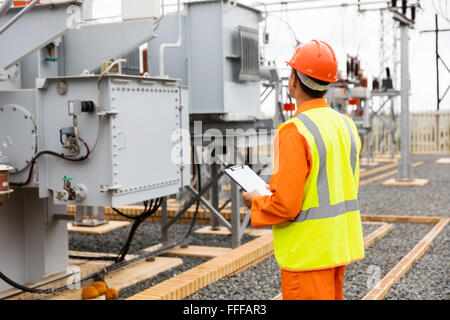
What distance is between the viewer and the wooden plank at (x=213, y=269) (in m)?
5.35

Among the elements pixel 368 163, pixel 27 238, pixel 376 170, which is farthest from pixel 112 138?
pixel 368 163

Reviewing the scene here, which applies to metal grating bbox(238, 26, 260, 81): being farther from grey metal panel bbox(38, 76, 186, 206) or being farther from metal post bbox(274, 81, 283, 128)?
grey metal panel bbox(38, 76, 186, 206)

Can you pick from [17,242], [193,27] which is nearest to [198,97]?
[193,27]

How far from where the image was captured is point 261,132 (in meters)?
7.65

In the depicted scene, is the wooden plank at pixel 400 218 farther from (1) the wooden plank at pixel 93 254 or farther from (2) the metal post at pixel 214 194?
(1) the wooden plank at pixel 93 254

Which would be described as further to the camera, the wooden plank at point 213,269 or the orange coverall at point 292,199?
the wooden plank at point 213,269

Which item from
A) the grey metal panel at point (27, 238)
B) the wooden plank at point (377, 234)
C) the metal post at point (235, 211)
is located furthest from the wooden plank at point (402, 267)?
the grey metal panel at point (27, 238)

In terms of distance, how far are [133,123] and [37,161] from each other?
846 millimetres

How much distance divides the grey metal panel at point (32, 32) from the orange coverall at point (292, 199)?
107 inches

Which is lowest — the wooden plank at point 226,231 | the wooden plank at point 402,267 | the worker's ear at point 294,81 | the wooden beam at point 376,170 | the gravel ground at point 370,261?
the gravel ground at point 370,261

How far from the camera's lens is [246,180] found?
10.1ft

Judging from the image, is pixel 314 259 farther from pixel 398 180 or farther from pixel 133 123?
pixel 398 180

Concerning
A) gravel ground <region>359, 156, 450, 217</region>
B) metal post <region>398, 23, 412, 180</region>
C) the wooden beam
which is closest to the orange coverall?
gravel ground <region>359, 156, 450, 217</region>

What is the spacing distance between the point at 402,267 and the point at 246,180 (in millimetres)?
3801
